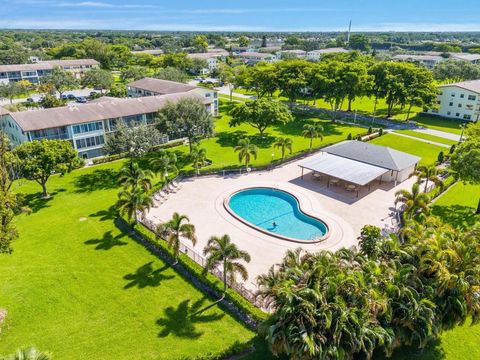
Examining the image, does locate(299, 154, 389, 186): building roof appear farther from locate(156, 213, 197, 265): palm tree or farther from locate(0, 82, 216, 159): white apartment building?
locate(0, 82, 216, 159): white apartment building

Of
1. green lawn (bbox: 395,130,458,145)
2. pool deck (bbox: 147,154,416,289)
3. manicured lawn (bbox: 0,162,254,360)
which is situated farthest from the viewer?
green lawn (bbox: 395,130,458,145)

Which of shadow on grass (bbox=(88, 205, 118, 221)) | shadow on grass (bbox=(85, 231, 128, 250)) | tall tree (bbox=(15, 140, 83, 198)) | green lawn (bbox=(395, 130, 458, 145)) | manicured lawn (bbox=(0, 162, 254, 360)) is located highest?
tall tree (bbox=(15, 140, 83, 198))

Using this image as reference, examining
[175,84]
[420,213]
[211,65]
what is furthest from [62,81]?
[420,213]

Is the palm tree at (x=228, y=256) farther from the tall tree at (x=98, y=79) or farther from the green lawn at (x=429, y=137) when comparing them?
the tall tree at (x=98, y=79)

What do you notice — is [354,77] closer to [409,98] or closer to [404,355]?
[409,98]

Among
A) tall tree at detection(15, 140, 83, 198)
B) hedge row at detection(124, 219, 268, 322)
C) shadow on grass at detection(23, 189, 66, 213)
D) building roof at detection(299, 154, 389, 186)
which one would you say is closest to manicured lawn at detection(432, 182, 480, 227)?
building roof at detection(299, 154, 389, 186)

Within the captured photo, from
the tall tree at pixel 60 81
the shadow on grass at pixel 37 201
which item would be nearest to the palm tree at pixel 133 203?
the shadow on grass at pixel 37 201
